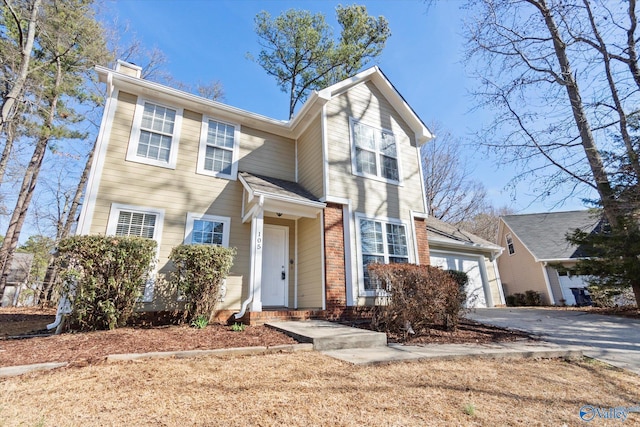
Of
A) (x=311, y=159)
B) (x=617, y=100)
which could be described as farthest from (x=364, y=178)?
(x=617, y=100)

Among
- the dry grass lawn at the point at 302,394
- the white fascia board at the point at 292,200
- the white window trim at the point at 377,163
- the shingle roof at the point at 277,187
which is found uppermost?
the white window trim at the point at 377,163

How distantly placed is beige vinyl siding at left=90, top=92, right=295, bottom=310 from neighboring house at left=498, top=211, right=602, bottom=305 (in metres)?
13.9

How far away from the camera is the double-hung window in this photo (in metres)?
7.34

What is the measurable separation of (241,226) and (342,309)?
3271 millimetres

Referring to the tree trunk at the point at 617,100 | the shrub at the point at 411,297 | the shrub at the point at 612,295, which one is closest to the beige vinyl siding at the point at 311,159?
the shrub at the point at 411,297

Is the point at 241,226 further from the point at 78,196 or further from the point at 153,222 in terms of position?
the point at 78,196

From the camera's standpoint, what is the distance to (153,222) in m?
6.66

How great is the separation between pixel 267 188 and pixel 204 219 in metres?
1.75

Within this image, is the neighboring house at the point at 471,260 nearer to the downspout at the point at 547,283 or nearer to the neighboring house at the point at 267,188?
the neighboring house at the point at 267,188

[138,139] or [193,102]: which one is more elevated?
[193,102]

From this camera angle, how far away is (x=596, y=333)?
18.5 feet

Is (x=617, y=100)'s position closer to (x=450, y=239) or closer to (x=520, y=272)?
(x=450, y=239)

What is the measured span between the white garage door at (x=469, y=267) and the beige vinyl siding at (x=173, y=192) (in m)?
7.41

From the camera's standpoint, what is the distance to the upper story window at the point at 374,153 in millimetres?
8281
